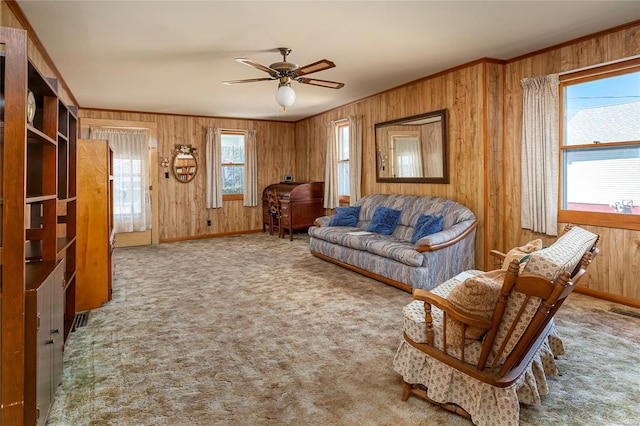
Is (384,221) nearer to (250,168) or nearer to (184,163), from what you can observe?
(250,168)

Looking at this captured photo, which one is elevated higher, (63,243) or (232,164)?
(232,164)

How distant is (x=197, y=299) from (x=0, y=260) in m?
2.49

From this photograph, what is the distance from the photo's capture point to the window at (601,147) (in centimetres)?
360

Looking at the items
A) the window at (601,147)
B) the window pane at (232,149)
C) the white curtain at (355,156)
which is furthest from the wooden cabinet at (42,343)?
the window pane at (232,149)

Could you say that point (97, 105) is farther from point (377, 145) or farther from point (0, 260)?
point (0, 260)

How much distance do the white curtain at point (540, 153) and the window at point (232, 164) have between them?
5.87m

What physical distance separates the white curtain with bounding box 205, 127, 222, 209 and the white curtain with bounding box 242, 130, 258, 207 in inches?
23.5

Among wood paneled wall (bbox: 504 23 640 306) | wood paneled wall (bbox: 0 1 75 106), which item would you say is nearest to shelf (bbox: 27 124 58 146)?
wood paneled wall (bbox: 0 1 75 106)

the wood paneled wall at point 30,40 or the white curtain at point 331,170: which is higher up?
the wood paneled wall at point 30,40

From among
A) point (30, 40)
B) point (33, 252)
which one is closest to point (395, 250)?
point (33, 252)

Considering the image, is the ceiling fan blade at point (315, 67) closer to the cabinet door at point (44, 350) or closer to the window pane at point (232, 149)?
the cabinet door at point (44, 350)

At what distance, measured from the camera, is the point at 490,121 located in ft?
14.9

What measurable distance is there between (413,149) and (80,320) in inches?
176

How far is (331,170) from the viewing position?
295 inches
